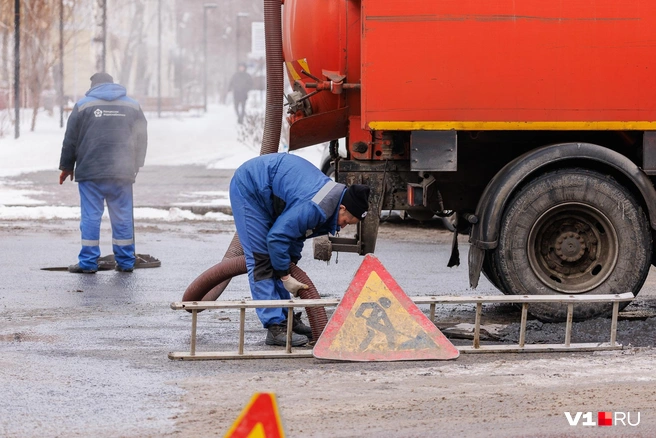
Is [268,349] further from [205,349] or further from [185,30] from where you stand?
[185,30]

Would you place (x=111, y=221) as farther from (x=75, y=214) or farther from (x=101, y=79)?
(x=75, y=214)

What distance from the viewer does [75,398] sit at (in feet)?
17.9

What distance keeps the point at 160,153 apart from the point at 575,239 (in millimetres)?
19389

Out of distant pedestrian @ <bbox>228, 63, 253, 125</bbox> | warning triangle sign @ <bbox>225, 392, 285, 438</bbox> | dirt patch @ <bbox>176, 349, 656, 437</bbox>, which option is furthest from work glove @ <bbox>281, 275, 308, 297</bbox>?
distant pedestrian @ <bbox>228, 63, 253, 125</bbox>

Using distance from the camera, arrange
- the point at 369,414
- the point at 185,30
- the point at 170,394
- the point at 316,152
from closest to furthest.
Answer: the point at 369,414, the point at 170,394, the point at 316,152, the point at 185,30

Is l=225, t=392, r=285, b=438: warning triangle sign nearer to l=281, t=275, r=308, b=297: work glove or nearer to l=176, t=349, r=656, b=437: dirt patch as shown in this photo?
l=176, t=349, r=656, b=437: dirt patch

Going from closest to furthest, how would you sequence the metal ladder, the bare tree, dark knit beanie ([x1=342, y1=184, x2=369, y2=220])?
the metal ladder → dark knit beanie ([x1=342, y1=184, x2=369, y2=220]) → the bare tree

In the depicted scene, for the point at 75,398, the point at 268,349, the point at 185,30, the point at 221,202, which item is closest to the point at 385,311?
the point at 268,349

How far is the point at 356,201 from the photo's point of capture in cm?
648

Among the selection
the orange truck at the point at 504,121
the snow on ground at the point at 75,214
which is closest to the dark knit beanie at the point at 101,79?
the orange truck at the point at 504,121

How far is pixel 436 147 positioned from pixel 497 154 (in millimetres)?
685

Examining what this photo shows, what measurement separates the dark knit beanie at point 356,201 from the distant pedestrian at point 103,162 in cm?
411

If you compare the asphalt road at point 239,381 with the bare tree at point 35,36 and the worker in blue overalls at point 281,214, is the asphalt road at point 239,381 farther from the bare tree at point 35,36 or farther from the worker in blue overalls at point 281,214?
the bare tree at point 35,36

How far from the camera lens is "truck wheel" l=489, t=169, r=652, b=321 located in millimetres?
7484
